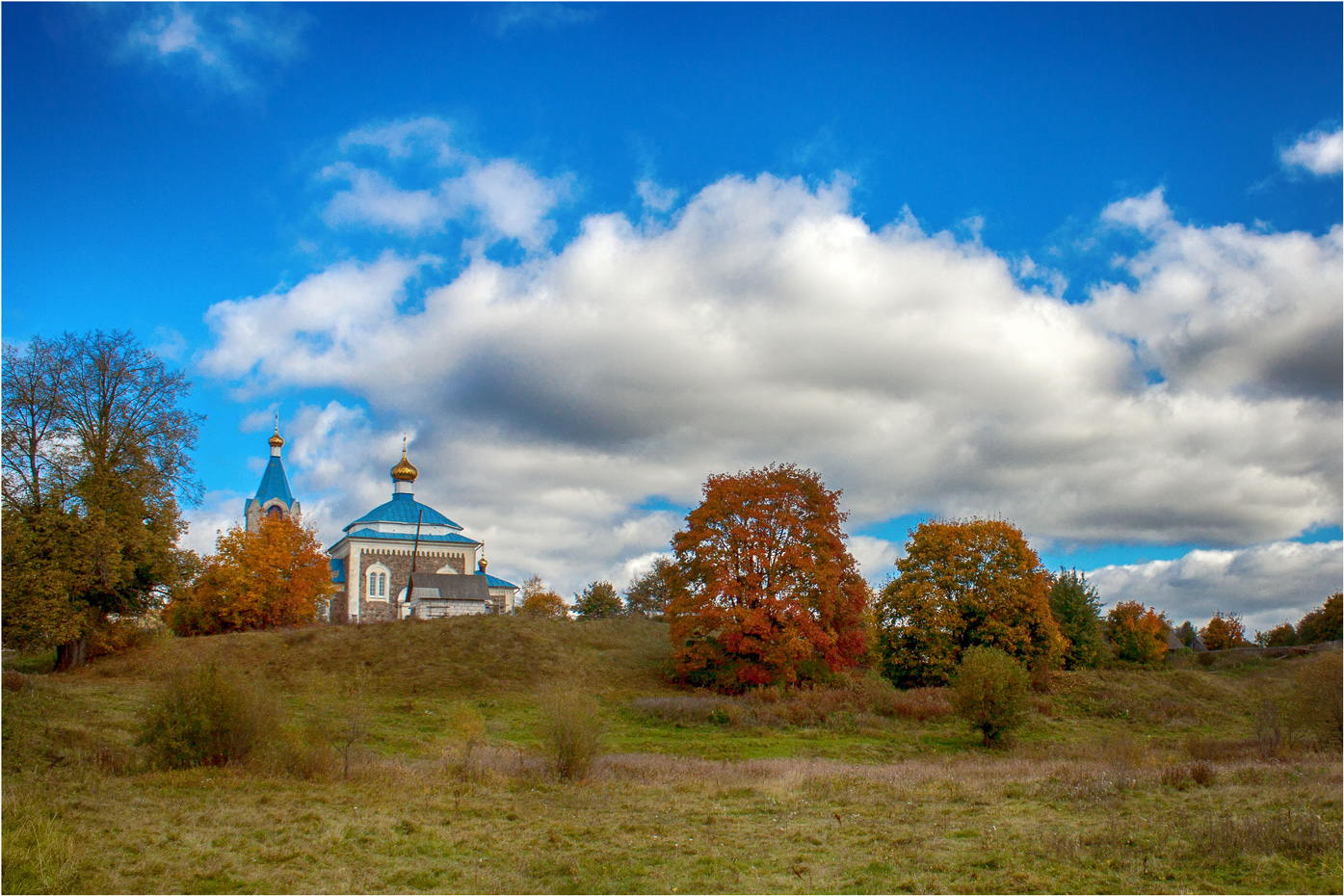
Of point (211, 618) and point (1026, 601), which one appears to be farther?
point (211, 618)

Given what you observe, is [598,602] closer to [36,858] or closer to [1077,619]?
[1077,619]

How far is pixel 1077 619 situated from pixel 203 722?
152 ft

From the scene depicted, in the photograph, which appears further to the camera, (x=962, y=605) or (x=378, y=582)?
(x=378, y=582)

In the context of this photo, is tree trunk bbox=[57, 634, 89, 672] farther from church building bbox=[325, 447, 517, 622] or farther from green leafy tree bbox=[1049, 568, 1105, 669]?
green leafy tree bbox=[1049, 568, 1105, 669]

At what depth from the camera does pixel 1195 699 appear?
37375 mm

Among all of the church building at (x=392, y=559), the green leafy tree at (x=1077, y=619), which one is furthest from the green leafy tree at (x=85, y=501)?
the green leafy tree at (x=1077, y=619)

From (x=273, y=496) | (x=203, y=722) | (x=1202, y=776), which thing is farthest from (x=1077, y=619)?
(x=273, y=496)

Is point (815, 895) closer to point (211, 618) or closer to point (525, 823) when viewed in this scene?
point (525, 823)

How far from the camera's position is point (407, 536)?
2721 inches

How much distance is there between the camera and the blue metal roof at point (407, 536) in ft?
221

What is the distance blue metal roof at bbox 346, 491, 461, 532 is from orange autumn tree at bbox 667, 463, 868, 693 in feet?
126

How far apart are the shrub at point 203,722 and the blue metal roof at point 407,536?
5126 cm

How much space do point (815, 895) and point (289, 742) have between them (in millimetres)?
Answer: 12856

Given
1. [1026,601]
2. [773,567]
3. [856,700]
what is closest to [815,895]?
[856,700]
